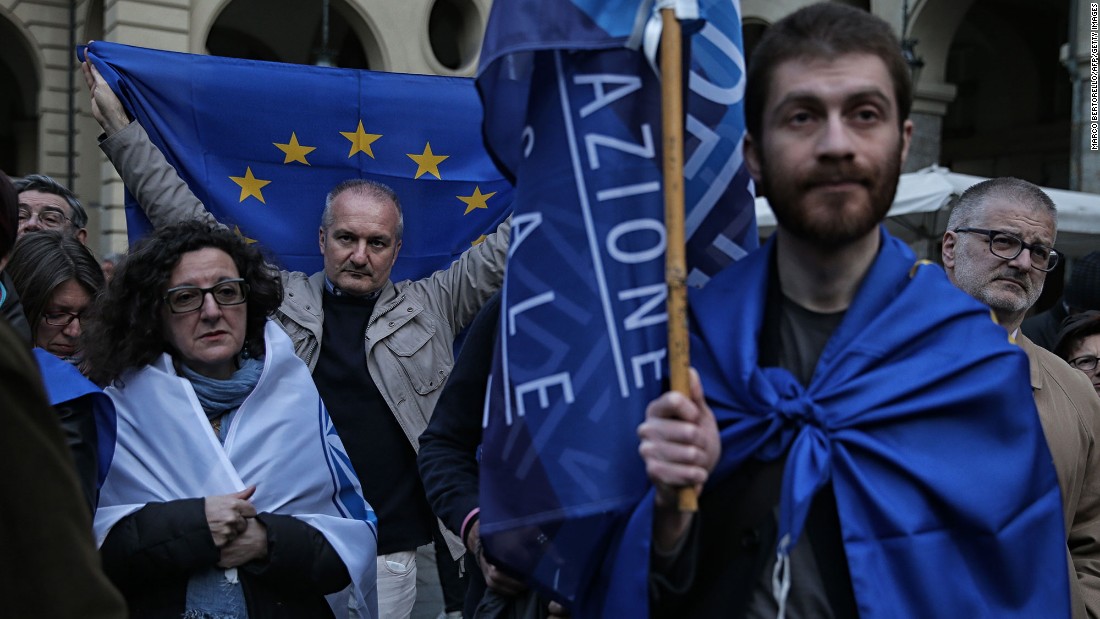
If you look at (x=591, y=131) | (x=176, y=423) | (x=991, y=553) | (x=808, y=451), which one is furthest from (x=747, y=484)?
(x=176, y=423)

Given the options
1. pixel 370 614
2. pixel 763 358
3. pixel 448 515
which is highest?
pixel 763 358

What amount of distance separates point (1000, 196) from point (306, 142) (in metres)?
3.07

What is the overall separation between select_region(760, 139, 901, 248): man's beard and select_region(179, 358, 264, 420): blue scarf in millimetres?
1743

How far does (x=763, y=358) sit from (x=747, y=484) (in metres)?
0.22

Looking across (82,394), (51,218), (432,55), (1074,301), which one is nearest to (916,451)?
(82,394)

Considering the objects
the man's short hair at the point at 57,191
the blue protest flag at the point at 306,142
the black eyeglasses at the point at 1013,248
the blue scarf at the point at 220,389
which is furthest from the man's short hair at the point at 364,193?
the black eyeglasses at the point at 1013,248

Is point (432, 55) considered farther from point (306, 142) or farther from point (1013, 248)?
point (1013, 248)

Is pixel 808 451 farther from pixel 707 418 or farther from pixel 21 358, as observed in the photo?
pixel 21 358

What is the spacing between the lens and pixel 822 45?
1.88 m

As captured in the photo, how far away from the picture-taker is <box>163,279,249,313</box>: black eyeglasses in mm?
3113

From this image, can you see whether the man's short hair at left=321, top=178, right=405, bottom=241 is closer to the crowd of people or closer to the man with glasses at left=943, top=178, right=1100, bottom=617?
the crowd of people

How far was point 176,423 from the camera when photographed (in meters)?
2.96

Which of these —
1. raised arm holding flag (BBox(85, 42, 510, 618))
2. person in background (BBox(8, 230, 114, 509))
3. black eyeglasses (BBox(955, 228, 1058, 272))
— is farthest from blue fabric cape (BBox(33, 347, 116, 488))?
black eyeglasses (BBox(955, 228, 1058, 272))

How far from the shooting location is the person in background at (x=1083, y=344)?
4.11 m
